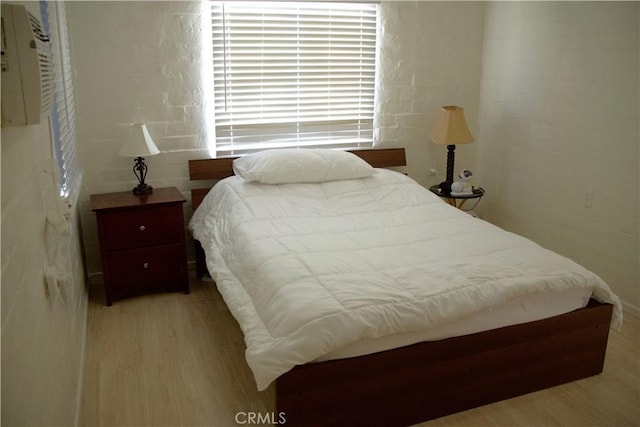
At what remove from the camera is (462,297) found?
2.24 metres

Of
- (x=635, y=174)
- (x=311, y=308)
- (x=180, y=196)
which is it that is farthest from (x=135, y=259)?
(x=635, y=174)

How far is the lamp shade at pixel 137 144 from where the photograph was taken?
3.43 m

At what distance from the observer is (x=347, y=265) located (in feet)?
8.18

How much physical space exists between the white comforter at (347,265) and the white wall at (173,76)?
589 millimetres

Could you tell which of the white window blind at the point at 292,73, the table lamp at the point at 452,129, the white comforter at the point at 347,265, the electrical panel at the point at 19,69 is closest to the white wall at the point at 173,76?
the white window blind at the point at 292,73

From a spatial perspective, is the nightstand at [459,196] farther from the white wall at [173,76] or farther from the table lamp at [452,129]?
the white wall at [173,76]

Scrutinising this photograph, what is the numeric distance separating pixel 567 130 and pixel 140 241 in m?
2.85

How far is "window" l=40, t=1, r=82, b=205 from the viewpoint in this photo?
100 inches

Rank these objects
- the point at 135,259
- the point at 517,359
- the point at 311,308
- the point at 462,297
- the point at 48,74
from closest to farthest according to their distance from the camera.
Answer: the point at 48,74, the point at 311,308, the point at 462,297, the point at 517,359, the point at 135,259

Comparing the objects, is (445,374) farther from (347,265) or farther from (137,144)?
(137,144)

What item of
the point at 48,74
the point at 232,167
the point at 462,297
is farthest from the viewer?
the point at 232,167

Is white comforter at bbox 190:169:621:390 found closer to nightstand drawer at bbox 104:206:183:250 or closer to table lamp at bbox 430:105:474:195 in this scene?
nightstand drawer at bbox 104:206:183:250

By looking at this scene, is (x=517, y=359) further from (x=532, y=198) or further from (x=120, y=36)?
(x=120, y=36)

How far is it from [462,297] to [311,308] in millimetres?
629
